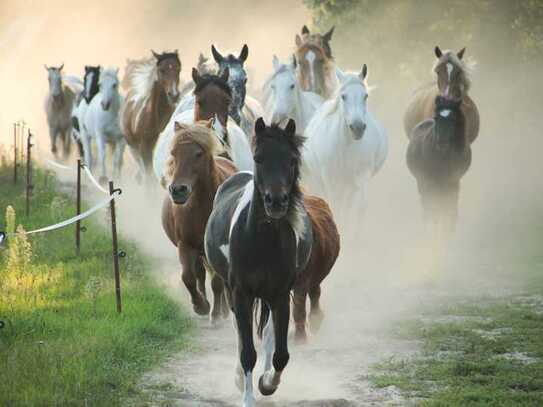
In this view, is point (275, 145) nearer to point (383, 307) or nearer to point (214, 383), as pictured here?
point (214, 383)

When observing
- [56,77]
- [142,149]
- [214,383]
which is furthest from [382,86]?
[214,383]

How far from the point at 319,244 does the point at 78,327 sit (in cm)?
224

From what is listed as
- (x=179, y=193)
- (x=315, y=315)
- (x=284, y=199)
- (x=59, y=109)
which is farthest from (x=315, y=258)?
(x=59, y=109)

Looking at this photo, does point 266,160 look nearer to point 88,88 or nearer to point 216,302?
point 216,302

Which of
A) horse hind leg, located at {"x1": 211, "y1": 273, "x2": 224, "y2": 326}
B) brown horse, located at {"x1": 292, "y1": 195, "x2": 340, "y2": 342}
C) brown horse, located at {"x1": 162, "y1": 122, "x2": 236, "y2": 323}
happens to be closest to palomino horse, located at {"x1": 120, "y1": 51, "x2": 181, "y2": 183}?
brown horse, located at {"x1": 162, "y1": 122, "x2": 236, "y2": 323}

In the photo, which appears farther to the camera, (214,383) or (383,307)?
(383,307)

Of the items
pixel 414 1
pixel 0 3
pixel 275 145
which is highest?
pixel 0 3

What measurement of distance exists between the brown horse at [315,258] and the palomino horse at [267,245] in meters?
1.26

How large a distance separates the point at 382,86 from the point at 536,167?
18.3 feet

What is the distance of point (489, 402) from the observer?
301 inches

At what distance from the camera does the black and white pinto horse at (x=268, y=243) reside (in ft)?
22.8

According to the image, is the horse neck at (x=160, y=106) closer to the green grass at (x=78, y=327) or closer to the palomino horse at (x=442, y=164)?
the green grass at (x=78, y=327)

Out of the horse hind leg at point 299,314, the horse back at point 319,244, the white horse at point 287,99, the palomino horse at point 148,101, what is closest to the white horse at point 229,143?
the horse back at point 319,244

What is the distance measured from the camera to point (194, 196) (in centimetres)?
992
